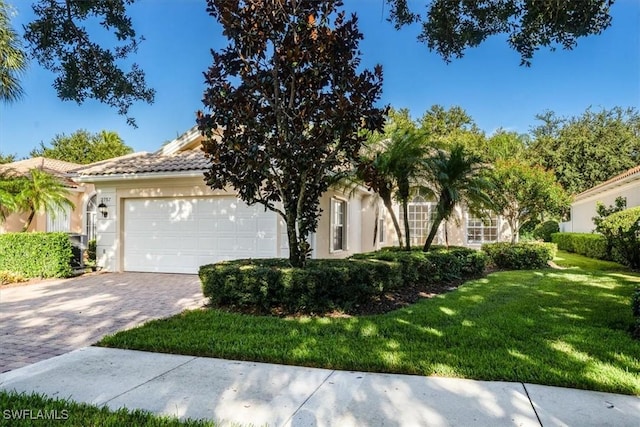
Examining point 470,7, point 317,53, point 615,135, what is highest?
point 615,135

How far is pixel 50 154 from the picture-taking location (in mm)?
37125

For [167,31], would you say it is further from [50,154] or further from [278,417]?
[50,154]

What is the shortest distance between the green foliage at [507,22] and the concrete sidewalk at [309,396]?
475 centimetres

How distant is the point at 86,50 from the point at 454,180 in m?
9.14

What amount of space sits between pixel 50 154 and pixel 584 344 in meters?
43.2

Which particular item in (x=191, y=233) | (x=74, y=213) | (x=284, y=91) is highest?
(x=284, y=91)

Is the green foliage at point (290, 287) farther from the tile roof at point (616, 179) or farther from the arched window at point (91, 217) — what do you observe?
the tile roof at point (616, 179)

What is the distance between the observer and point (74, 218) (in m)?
18.1

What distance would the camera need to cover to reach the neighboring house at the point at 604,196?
1722cm

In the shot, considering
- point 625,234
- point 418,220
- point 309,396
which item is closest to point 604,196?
point 625,234

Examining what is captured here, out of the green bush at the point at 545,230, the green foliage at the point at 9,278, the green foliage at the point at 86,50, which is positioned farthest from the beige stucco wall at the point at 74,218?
the green bush at the point at 545,230

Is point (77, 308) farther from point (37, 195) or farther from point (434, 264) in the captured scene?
point (434, 264)

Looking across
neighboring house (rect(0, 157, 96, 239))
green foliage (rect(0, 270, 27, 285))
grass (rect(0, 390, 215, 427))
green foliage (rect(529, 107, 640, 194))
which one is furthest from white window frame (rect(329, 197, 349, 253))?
green foliage (rect(529, 107, 640, 194))

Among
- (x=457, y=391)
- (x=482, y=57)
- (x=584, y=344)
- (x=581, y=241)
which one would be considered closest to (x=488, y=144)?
(x=581, y=241)
